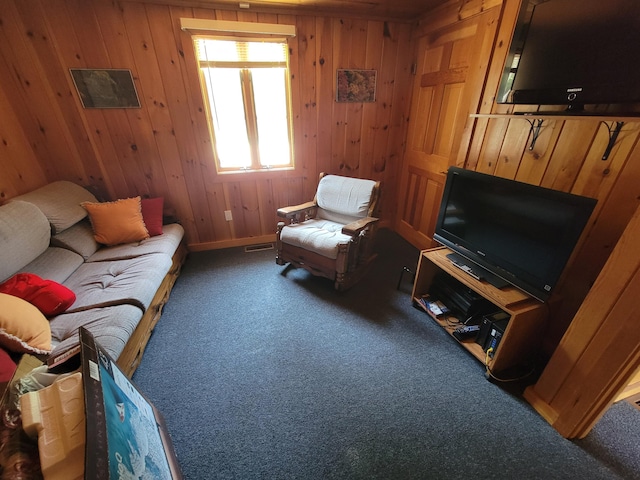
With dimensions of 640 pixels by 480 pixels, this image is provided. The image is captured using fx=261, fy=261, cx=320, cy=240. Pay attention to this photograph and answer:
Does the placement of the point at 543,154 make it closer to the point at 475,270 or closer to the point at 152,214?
the point at 475,270

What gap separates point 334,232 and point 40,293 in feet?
6.16

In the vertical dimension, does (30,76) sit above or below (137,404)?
above

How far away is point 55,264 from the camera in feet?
A: 5.58

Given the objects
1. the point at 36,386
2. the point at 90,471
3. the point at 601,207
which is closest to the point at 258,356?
the point at 36,386

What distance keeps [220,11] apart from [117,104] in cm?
114

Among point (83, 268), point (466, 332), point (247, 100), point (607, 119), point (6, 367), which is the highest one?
point (247, 100)

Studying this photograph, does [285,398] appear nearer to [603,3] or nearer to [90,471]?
[90,471]

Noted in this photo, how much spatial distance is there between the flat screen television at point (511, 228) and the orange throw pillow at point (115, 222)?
240cm

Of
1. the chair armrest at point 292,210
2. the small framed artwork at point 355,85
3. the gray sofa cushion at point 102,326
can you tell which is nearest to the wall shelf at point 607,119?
the small framed artwork at point 355,85

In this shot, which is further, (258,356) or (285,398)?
(258,356)

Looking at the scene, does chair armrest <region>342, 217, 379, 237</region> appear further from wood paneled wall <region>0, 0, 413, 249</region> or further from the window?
the window

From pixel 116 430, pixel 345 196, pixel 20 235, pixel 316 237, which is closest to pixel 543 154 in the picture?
pixel 345 196

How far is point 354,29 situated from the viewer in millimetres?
2398

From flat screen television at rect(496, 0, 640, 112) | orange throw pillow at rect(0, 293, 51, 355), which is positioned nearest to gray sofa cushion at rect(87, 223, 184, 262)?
orange throw pillow at rect(0, 293, 51, 355)
